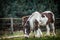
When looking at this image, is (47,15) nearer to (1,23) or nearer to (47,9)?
(47,9)

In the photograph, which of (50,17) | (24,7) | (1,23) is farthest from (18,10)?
(50,17)

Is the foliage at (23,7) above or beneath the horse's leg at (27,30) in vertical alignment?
above

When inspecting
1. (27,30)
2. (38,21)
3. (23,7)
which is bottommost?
(27,30)

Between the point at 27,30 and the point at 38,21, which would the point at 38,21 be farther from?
the point at 27,30

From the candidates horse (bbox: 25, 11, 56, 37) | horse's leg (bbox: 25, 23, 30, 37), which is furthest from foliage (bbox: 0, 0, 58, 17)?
horse's leg (bbox: 25, 23, 30, 37)

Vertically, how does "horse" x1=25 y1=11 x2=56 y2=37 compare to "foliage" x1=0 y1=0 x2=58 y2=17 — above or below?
below

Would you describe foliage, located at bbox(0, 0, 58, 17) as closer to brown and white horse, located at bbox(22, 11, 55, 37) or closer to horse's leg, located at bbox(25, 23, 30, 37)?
brown and white horse, located at bbox(22, 11, 55, 37)

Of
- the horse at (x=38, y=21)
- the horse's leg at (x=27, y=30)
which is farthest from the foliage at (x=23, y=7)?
the horse's leg at (x=27, y=30)

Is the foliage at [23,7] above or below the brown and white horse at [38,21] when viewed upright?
above

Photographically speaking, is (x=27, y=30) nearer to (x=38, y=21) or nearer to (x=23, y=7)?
(x=38, y=21)

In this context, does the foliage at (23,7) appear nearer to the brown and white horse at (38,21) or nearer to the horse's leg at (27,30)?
the brown and white horse at (38,21)

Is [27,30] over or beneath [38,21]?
beneath

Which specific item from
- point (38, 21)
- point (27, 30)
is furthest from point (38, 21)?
point (27, 30)

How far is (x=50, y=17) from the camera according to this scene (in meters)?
2.58
